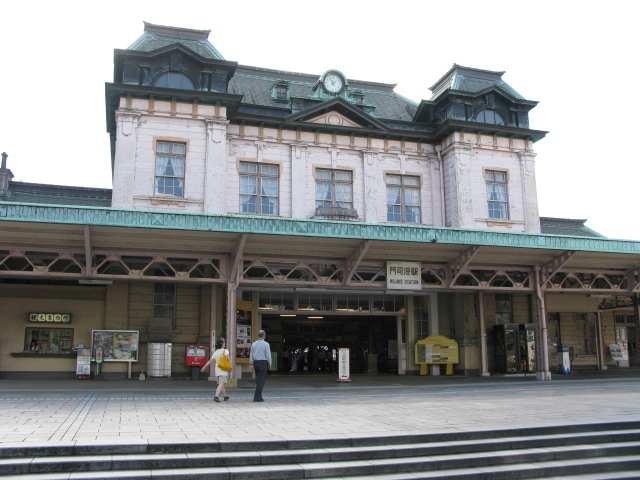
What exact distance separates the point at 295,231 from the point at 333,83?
10.3 meters

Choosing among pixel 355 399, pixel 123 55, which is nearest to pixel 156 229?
pixel 355 399

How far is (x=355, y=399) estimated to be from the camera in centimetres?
1377

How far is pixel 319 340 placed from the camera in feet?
98.8

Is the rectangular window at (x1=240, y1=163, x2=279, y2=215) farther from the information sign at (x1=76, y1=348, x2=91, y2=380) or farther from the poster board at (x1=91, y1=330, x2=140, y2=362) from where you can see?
the information sign at (x1=76, y1=348, x2=91, y2=380)

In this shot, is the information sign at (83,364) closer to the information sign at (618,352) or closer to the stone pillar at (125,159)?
the stone pillar at (125,159)

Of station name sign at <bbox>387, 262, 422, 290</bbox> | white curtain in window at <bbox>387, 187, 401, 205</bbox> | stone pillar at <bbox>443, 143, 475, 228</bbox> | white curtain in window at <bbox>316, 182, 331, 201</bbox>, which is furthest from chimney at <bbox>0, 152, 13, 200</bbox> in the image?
stone pillar at <bbox>443, 143, 475, 228</bbox>

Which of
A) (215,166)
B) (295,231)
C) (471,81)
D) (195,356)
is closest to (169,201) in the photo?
(215,166)

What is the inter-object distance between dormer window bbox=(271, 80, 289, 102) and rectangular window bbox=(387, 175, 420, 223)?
5.45 m

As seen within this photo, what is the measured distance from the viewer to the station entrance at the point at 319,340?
28766 millimetres

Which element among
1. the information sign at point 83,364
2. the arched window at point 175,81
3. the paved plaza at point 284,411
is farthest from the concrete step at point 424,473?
the arched window at point 175,81

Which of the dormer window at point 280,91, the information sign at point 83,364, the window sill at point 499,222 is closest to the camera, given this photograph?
the information sign at point 83,364

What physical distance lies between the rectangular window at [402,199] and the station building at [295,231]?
0.07 meters

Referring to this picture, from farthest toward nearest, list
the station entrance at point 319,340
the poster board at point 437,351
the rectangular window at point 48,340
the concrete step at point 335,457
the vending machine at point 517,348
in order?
the station entrance at point 319,340, the poster board at point 437,351, the vending machine at point 517,348, the rectangular window at point 48,340, the concrete step at point 335,457

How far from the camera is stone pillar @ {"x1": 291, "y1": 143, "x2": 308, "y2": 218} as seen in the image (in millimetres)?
22953
